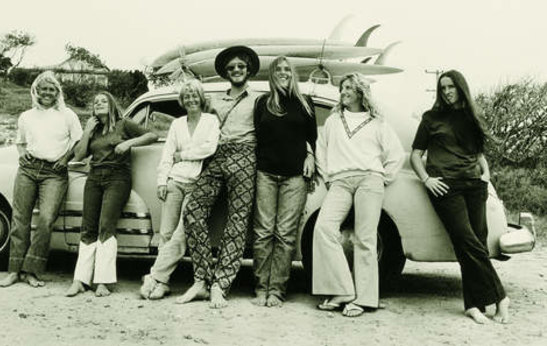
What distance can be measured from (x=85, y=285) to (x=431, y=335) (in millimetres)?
2886

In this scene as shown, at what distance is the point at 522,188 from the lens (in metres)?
16.8

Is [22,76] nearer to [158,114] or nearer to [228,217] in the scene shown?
[158,114]

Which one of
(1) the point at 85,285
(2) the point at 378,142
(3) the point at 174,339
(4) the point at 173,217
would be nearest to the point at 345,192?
(2) the point at 378,142

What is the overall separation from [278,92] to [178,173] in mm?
1031

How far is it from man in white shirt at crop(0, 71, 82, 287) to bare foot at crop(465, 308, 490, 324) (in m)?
3.49

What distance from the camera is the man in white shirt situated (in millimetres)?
6047

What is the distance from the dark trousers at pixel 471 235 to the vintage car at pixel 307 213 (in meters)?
0.16

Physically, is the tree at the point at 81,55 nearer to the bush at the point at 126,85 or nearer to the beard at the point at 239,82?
the bush at the point at 126,85

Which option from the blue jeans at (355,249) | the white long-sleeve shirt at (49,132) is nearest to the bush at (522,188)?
the blue jeans at (355,249)

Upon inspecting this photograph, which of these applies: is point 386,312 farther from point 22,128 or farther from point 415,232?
point 22,128

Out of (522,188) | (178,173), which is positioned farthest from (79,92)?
(178,173)

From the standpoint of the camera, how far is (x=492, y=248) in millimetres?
5555

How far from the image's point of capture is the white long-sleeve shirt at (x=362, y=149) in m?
5.49

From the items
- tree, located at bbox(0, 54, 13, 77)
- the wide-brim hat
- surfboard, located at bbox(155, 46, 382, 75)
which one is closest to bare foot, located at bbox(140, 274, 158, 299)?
the wide-brim hat
